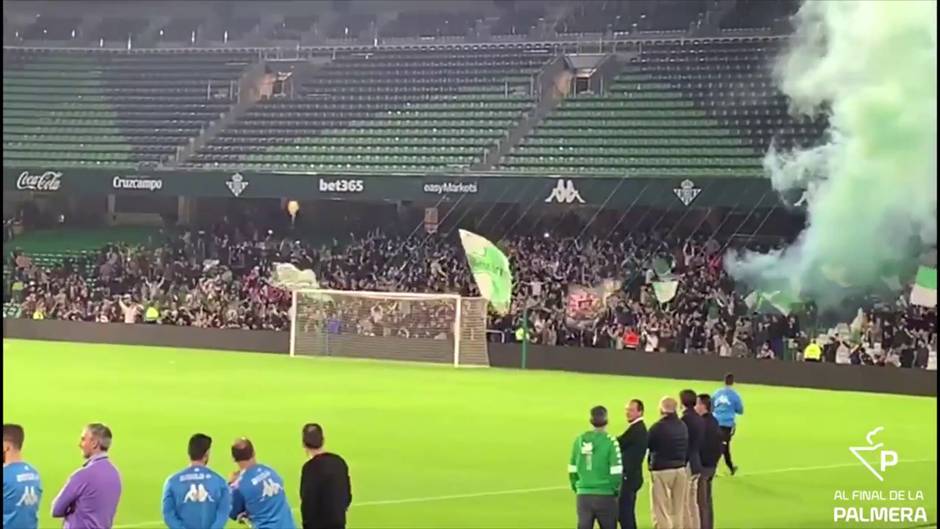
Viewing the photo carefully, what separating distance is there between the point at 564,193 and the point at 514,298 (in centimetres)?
283

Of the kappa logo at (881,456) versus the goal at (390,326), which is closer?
the kappa logo at (881,456)

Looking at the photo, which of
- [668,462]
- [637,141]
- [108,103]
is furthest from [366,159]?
[668,462]

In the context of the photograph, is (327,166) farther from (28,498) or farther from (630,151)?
(28,498)

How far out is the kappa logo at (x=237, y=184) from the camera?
1698 inches

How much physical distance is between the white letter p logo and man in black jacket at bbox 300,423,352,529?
1252 cm

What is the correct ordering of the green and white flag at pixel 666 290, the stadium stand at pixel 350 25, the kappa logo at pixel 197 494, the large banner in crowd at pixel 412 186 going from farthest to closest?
the stadium stand at pixel 350 25
the large banner in crowd at pixel 412 186
the green and white flag at pixel 666 290
the kappa logo at pixel 197 494

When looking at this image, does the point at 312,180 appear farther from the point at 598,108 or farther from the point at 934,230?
the point at 934,230

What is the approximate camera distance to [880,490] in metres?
18.8

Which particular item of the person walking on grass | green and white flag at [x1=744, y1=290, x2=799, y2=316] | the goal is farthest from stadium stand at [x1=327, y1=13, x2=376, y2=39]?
the person walking on grass

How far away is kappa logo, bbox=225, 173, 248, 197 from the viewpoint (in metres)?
43.1

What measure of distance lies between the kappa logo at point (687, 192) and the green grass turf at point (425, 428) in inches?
240

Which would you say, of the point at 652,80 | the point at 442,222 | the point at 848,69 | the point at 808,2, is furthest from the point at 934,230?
the point at 442,222

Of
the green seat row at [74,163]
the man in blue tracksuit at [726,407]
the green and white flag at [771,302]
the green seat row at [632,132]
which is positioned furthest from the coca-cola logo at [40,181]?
the man in blue tracksuit at [726,407]

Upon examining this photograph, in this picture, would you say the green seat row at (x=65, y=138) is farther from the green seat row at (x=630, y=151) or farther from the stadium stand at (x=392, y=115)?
the green seat row at (x=630, y=151)
